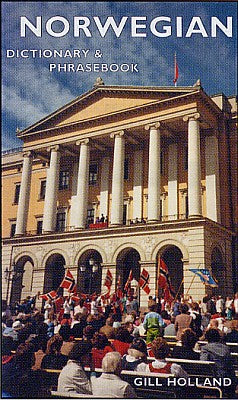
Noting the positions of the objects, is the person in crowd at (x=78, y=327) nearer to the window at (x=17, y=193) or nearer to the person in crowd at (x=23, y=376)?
the person in crowd at (x=23, y=376)

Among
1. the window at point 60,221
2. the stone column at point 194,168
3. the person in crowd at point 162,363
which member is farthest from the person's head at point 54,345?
the window at point 60,221

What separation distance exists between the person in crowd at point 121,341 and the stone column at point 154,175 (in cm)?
1194

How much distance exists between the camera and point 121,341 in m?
6.61

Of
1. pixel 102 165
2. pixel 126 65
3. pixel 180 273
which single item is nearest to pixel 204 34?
pixel 126 65

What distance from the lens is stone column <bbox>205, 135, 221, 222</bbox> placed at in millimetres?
18781

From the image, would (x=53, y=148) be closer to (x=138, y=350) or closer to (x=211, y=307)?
(x=211, y=307)

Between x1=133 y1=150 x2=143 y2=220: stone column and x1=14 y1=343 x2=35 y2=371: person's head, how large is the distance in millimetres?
14765

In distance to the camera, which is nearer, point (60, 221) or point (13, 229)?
point (13, 229)

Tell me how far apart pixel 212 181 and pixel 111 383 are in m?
14.5

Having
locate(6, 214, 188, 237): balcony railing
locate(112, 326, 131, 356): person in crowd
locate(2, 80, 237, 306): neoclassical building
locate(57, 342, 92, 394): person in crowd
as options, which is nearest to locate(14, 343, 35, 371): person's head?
locate(57, 342, 92, 394): person in crowd

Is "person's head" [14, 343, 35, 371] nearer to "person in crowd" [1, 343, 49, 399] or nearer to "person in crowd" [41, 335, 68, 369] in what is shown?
"person in crowd" [1, 343, 49, 399]

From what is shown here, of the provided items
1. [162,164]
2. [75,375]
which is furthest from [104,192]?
[75,375]

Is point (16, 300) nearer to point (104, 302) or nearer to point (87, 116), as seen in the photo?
point (104, 302)

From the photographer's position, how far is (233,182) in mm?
18719
